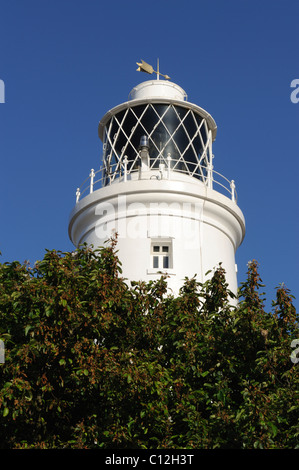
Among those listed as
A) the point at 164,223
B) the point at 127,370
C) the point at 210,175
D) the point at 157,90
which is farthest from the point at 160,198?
the point at 127,370

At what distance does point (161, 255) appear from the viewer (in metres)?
15.8

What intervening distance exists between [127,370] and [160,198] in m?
7.48

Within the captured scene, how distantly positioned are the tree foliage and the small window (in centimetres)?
463

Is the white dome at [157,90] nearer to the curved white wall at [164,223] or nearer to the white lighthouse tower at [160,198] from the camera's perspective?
the white lighthouse tower at [160,198]

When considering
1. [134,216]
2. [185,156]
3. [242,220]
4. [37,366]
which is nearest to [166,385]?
[37,366]

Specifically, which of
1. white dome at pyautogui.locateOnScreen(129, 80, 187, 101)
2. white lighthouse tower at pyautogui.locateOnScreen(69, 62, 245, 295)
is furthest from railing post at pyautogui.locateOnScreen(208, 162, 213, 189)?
white dome at pyautogui.locateOnScreen(129, 80, 187, 101)

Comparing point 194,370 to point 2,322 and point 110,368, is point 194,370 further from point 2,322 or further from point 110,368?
point 2,322

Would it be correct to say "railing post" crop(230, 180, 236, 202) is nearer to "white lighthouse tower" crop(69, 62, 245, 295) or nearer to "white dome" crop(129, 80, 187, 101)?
"white lighthouse tower" crop(69, 62, 245, 295)

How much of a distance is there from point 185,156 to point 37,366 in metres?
10.0

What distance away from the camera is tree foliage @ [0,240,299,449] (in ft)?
29.1

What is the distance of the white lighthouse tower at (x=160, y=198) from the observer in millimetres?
15688

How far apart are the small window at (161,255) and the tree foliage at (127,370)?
463cm

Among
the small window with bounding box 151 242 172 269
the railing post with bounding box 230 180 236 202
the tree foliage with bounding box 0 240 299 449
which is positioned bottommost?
the tree foliage with bounding box 0 240 299 449

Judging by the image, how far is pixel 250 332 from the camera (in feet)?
32.8
